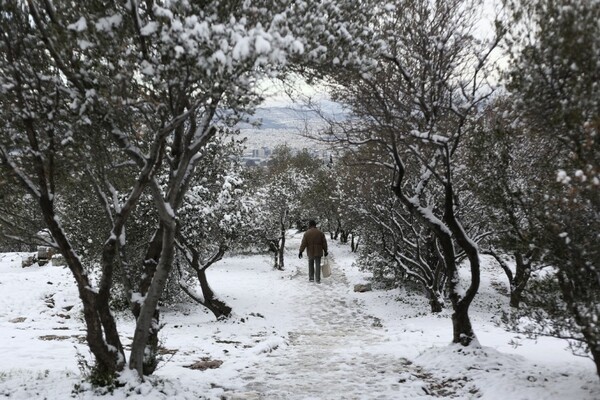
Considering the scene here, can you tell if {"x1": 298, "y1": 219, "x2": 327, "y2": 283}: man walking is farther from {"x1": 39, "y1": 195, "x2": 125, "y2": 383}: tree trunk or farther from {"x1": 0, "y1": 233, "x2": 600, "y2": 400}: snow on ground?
{"x1": 39, "y1": 195, "x2": 125, "y2": 383}: tree trunk

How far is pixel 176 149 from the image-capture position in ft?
21.2

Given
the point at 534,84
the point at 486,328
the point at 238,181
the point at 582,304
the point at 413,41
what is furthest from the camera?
the point at 238,181

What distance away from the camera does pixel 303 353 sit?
952cm

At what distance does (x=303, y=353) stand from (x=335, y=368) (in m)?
1.50

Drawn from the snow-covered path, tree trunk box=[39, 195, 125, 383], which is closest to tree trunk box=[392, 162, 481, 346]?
the snow-covered path

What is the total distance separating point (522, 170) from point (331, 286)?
13.2m

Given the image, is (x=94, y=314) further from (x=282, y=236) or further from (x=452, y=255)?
(x=282, y=236)

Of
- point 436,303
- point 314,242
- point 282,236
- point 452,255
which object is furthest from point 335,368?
point 282,236

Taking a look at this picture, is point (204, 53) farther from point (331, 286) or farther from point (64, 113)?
point (331, 286)

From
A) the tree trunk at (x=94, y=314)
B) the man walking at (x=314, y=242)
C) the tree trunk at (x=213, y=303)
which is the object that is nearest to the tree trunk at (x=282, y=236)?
the man walking at (x=314, y=242)

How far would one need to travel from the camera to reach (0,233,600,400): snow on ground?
641cm

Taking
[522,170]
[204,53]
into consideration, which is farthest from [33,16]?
[522,170]

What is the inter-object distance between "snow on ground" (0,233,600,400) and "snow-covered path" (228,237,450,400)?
2 cm

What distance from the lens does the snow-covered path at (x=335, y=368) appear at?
6.86 m
